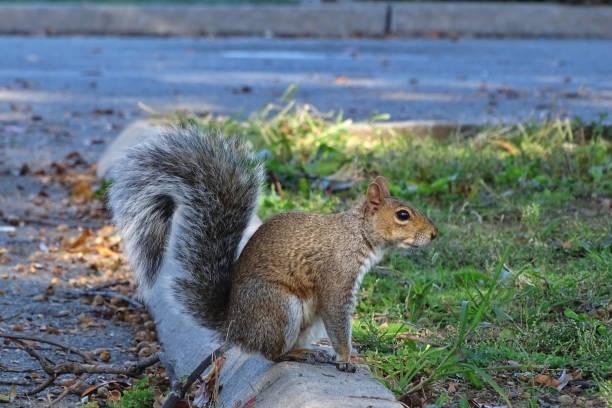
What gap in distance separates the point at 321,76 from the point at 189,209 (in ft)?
22.7

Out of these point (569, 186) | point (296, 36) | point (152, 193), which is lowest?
point (296, 36)

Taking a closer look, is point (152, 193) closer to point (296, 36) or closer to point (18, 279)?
point (18, 279)

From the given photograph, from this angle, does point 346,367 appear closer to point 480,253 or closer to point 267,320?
point 267,320

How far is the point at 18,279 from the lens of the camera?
444cm

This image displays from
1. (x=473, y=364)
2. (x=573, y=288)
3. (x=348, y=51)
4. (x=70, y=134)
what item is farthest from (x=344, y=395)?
(x=348, y=51)

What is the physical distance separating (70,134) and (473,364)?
5.20 meters

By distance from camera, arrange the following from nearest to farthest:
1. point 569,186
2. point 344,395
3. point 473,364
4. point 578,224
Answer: point 344,395, point 473,364, point 578,224, point 569,186

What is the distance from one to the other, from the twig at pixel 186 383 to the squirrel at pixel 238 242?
1.9 inches

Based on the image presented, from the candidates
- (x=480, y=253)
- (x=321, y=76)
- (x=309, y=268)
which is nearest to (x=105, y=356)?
(x=309, y=268)

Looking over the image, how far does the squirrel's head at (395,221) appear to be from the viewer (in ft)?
10.3

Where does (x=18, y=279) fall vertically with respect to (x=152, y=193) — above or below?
below

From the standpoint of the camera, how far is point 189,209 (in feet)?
10.4

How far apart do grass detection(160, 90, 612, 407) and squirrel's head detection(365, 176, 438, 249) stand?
0.89 ft

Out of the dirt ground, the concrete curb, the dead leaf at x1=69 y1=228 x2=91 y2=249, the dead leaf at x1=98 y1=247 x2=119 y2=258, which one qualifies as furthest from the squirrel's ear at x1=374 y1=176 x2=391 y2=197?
the concrete curb
